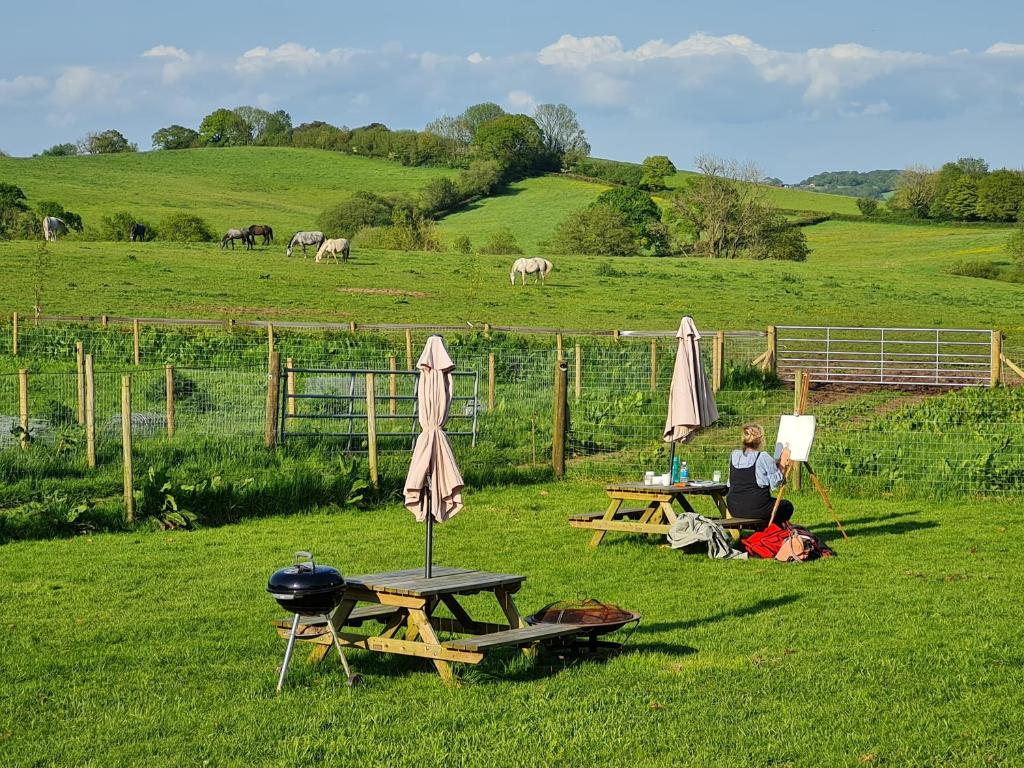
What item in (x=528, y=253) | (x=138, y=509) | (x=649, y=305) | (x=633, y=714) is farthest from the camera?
(x=528, y=253)

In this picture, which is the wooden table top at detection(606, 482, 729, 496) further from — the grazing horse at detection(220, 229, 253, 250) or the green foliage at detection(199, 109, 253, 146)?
the green foliage at detection(199, 109, 253, 146)

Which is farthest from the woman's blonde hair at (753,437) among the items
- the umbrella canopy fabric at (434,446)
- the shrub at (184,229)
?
the shrub at (184,229)

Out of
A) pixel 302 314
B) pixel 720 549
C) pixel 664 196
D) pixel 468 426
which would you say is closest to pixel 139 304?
pixel 302 314

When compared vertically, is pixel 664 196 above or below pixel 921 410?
above

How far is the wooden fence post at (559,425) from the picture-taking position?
1891 cm

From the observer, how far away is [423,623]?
26.9 ft

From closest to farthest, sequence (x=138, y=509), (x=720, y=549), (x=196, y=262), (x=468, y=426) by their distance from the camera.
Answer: (x=720, y=549), (x=138, y=509), (x=468, y=426), (x=196, y=262)

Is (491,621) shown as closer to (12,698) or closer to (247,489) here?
(12,698)

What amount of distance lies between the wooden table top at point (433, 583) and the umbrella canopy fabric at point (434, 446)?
42cm

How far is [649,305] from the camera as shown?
51531 millimetres

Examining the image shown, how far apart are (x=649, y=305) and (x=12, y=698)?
4491 cm

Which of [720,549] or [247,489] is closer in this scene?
[720,549]

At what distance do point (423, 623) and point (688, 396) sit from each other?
632cm

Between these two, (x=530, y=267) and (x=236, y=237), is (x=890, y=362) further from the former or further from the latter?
(x=236, y=237)
